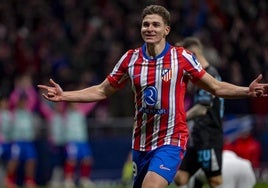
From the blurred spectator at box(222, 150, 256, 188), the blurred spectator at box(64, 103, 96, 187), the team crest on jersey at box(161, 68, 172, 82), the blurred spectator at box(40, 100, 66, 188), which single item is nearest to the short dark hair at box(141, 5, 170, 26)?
the team crest on jersey at box(161, 68, 172, 82)

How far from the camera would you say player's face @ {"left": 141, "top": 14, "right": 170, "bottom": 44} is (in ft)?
32.4

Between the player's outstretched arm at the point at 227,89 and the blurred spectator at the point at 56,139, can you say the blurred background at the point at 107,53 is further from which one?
the player's outstretched arm at the point at 227,89

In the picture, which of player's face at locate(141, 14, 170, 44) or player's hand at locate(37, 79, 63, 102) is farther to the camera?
player's hand at locate(37, 79, 63, 102)

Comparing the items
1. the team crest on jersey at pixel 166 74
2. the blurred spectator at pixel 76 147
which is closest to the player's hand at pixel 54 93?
the team crest on jersey at pixel 166 74

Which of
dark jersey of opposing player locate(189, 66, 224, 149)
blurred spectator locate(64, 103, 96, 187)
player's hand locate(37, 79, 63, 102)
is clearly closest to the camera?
player's hand locate(37, 79, 63, 102)

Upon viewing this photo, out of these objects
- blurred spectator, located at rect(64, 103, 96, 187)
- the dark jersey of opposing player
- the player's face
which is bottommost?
blurred spectator, located at rect(64, 103, 96, 187)

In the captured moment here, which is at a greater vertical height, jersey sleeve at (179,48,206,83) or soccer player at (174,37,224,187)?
jersey sleeve at (179,48,206,83)

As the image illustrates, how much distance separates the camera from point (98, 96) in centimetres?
1027

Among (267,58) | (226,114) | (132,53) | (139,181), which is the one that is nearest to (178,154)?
(139,181)

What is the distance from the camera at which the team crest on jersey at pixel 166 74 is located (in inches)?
388

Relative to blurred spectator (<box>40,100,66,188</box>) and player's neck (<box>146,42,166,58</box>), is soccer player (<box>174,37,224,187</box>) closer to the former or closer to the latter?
player's neck (<box>146,42,166,58</box>)

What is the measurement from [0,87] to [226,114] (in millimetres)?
4875

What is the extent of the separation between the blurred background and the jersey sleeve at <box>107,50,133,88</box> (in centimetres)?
994

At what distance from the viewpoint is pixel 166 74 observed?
388 inches
